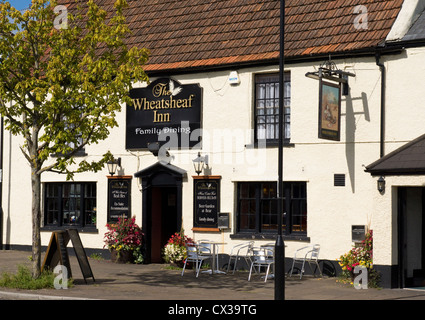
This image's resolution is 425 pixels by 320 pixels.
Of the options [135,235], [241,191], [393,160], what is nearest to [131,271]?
[135,235]

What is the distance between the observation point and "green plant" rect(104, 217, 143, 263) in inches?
861

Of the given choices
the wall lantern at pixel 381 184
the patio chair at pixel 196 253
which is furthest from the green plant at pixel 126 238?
the wall lantern at pixel 381 184

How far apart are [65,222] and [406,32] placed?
12.3 meters

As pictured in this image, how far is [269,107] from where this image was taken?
20750 millimetres

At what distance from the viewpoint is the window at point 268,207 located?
65.9ft

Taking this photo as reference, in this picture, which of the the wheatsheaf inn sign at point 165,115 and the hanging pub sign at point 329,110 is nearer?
the hanging pub sign at point 329,110

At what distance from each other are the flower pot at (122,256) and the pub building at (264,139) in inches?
24.8

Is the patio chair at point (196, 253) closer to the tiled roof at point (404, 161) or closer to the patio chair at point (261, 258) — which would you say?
the patio chair at point (261, 258)

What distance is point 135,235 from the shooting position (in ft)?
72.0

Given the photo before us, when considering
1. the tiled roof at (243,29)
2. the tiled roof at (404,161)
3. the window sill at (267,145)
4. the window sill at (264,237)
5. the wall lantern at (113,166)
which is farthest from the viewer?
the wall lantern at (113,166)

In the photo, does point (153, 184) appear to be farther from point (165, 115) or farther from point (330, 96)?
point (330, 96)

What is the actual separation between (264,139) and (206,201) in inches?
96.3
